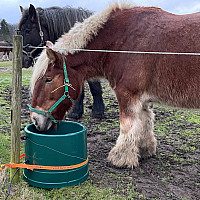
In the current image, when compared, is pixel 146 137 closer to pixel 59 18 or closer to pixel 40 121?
pixel 40 121

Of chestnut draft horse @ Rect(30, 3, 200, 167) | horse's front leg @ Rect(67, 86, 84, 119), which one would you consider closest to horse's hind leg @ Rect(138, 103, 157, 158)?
chestnut draft horse @ Rect(30, 3, 200, 167)

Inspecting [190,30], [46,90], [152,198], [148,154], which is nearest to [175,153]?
[148,154]

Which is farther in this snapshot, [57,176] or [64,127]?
[64,127]

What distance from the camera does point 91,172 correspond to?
2.95m

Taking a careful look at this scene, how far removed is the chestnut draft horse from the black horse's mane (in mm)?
1530

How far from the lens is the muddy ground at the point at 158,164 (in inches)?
102

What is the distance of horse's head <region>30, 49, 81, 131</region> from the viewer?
2820mm

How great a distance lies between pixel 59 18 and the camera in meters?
4.58

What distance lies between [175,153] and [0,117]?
135 inches

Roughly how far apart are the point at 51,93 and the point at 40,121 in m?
0.36

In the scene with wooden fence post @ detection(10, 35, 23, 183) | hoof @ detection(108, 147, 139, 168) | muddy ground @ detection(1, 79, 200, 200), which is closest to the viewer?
wooden fence post @ detection(10, 35, 23, 183)

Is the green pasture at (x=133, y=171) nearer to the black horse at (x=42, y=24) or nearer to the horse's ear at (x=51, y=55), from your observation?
the horse's ear at (x=51, y=55)

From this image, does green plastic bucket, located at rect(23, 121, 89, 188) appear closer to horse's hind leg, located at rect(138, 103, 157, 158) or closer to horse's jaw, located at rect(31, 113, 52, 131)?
horse's jaw, located at rect(31, 113, 52, 131)

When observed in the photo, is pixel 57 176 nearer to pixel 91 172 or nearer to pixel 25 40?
pixel 91 172
